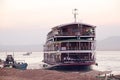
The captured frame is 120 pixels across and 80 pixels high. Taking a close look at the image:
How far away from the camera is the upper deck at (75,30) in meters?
54.2

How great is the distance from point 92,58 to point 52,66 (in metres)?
6.93

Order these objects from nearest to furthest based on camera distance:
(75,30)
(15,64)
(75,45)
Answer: (75,45) → (75,30) → (15,64)

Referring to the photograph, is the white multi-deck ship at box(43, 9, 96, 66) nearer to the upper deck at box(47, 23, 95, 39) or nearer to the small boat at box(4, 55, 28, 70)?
the upper deck at box(47, 23, 95, 39)

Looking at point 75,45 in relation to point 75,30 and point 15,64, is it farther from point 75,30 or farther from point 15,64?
point 15,64

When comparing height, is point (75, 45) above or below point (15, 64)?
above

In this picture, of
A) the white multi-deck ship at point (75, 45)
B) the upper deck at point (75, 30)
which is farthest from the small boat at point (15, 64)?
the upper deck at point (75, 30)

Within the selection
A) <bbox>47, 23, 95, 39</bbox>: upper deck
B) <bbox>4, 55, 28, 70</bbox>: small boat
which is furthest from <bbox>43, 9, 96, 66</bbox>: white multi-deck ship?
<bbox>4, 55, 28, 70</bbox>: small boat

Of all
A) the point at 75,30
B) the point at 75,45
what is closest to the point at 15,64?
the point at 75,45

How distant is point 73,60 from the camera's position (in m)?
53.6

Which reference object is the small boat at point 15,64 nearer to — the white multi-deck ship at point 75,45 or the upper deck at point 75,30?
the white multi-deck ship at point 75,45

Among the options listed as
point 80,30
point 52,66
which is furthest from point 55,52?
point 80,30

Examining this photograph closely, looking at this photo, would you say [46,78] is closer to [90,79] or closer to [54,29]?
[90,79]

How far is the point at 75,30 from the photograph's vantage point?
179 ft

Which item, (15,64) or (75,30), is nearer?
(75,30)
